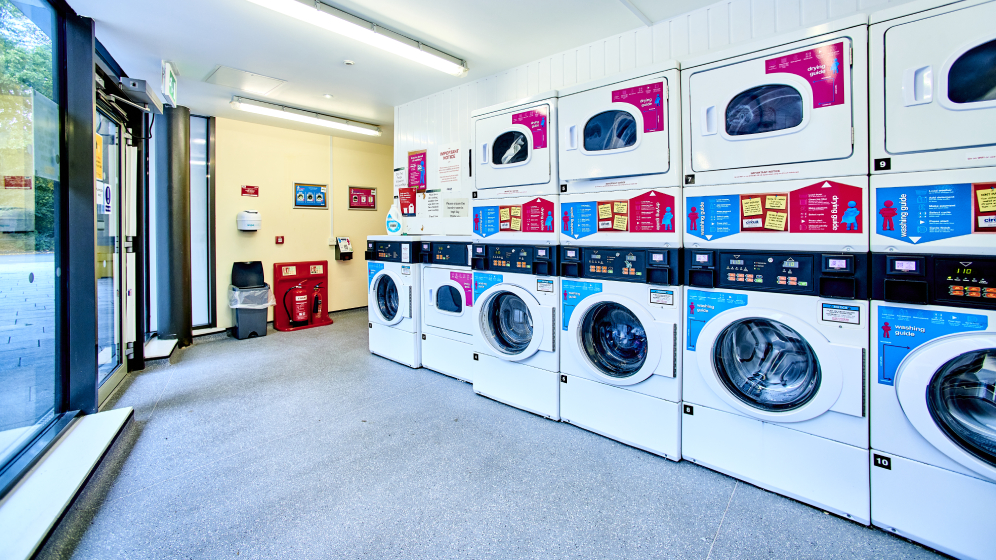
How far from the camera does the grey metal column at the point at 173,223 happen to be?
474cm

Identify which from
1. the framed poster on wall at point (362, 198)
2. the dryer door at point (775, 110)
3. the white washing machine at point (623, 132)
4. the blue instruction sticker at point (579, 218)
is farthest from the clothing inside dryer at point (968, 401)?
the framed poster on wall at point (362, 198)

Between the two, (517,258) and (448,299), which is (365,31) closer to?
(517,258)

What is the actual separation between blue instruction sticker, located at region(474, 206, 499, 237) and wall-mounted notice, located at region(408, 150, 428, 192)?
132 cm

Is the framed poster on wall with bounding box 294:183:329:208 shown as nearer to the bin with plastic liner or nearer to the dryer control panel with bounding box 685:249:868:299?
the bin with plastic liner

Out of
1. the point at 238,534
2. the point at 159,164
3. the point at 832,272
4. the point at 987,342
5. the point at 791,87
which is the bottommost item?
the point at 238,534

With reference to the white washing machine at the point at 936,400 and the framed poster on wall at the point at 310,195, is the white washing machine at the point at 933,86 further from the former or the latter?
the framed poster on wall at the point at 310,195

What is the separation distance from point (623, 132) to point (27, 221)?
340 centimetres

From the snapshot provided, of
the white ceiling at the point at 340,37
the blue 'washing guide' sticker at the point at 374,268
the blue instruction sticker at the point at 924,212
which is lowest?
the blue 'washing guide' sticker at the point at 374,268

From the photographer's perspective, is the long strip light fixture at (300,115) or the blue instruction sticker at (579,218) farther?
the long strip light fixture at (300,115)

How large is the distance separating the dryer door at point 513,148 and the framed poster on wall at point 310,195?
389 centimetres

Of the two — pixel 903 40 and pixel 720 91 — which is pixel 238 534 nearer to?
pixel 720 91

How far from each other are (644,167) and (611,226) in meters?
0.38

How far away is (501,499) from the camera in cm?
210

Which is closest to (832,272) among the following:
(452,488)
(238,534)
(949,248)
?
(949,248)
